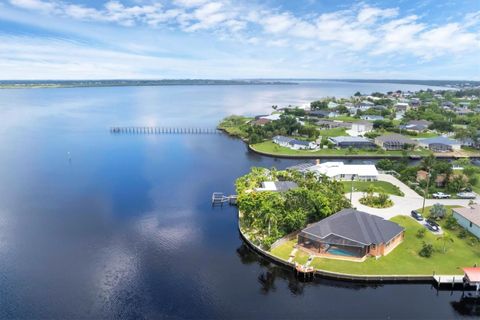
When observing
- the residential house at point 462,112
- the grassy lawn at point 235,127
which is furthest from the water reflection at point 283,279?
the residential house at point 462,112

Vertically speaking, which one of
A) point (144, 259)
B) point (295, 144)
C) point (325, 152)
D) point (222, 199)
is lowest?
point (144, 259)

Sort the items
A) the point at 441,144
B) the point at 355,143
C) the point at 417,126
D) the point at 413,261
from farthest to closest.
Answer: the point at 417,126, the point at 355,143, the point at 441,144, the point at 413,261

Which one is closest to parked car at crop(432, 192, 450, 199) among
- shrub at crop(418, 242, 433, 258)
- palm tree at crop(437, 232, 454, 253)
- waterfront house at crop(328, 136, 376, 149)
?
palm tree at crop(437, 232, 454, 253)

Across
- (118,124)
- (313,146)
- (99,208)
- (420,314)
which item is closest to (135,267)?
(99,208)

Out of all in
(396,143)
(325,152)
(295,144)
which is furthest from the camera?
(295,144)

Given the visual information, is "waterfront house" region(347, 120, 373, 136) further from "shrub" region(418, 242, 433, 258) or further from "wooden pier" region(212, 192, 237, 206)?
"shrub" region(418, 242, 433, 258)

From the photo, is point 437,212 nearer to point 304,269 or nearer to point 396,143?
point 304,269

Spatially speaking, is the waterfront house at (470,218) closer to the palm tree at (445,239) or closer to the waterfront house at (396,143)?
the palm tree at (445,239)

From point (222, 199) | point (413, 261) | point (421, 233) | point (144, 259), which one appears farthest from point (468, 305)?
point (222, 199)
